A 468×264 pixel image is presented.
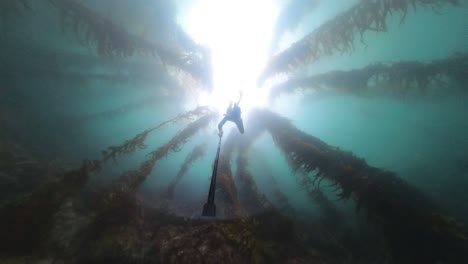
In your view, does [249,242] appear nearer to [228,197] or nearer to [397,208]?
[228,197]

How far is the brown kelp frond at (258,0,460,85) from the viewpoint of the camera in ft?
19.8

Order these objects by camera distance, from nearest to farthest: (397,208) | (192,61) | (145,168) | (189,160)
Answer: (397,208), (145,168), (189,160), (192,61)

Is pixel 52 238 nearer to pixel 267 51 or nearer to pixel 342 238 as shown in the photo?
pixel 342 238

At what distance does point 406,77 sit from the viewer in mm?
6887

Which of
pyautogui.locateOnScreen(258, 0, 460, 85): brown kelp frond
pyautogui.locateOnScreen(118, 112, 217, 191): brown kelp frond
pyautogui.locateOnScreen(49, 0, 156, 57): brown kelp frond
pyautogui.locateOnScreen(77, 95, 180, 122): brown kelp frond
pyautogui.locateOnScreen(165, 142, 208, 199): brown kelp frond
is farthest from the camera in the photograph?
pyautogui.locateOnScreen(77, 95, 180, 122): brown kelp frond

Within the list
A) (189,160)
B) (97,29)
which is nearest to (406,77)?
(189,160)

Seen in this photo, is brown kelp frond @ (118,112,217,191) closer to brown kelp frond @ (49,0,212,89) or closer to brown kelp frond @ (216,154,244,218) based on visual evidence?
brown kelp frond @ (216,154,244,218)

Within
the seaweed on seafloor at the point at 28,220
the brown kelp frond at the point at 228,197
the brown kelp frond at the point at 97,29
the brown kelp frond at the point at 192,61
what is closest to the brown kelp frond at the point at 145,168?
the seaweed on seafloor at the point at 28,220

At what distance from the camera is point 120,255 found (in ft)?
12.2

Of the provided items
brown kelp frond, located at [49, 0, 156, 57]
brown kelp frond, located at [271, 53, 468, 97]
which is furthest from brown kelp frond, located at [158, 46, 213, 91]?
brown kelp frond, located at [271, 53, 468, 97]

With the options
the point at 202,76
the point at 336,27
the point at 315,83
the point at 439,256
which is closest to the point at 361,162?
the point at 439,256

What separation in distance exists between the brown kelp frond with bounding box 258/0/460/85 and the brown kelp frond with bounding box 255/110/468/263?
438 cm

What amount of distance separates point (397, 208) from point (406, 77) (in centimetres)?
510

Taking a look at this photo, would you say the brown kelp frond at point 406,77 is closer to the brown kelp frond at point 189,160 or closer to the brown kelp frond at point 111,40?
the brown kelp frond at point 111,40
